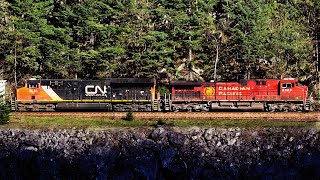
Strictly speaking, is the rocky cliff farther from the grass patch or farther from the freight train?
the freight train

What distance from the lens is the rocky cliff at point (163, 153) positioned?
2395 centimetres

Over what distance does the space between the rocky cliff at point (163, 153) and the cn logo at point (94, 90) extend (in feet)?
28.8

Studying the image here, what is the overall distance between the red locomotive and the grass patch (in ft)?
17.4

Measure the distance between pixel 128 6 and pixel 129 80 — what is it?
10.2m

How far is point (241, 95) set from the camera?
1339 inches

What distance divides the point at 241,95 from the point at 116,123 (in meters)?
11.6

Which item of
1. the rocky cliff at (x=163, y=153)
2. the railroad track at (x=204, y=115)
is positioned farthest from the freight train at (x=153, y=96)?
the rocky cliff at (x=163, y=153)

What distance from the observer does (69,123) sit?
28.1 m

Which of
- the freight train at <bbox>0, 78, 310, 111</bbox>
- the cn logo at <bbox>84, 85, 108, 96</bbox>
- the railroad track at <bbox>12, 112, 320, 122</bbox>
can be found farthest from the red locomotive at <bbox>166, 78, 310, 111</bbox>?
the cn logo at <bbox>84, 85, 108, 96</bbox>

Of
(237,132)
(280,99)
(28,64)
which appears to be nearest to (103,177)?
(237,132)

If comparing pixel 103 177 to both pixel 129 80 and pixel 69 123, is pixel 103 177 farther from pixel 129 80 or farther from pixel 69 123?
pixel 129 80

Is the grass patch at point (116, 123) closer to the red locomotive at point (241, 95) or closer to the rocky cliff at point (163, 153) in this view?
the rocky cliff at point (163, 153)

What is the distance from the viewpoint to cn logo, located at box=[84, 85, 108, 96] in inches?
1352

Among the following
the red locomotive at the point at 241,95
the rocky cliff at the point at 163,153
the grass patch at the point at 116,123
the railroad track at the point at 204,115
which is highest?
the red locomotive at the point at 241,95
